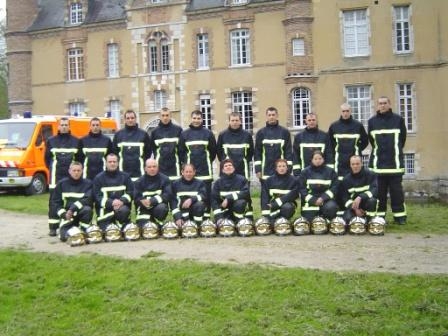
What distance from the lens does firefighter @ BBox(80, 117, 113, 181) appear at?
1302 cm

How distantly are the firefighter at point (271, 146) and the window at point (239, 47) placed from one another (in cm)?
2434

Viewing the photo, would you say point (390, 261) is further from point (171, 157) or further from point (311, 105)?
point (311, 105)

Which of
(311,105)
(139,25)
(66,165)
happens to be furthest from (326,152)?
(139,25)

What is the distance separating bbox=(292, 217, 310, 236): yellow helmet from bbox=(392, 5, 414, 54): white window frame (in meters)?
24.5

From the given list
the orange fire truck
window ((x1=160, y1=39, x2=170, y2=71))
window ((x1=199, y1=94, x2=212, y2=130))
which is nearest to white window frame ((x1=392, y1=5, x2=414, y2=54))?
window ((x1=199, y1=94, x2=212, y2=130))

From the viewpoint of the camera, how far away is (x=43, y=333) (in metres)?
7.42

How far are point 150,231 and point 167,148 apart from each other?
2049mm

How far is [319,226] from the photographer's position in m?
11.5

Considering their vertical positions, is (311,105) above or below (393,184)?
above

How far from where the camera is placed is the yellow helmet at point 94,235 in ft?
38.1

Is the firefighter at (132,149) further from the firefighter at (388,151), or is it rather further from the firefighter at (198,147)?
the firefighter at (388,151)

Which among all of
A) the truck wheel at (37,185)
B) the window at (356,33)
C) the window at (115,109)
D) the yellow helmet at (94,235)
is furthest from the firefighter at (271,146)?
the window at (115,109)

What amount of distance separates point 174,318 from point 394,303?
2.34 m

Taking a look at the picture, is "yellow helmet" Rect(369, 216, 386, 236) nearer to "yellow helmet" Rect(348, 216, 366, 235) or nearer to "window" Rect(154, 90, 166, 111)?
"yellow helmet" Rect(348, 216, 366, 235)
